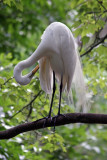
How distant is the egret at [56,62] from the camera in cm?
189

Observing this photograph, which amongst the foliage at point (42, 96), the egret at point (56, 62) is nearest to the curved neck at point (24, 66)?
the egret at point (56, 62)

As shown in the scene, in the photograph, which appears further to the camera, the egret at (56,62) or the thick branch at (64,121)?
the egret at (56,62)

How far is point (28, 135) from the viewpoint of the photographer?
8.20 feet

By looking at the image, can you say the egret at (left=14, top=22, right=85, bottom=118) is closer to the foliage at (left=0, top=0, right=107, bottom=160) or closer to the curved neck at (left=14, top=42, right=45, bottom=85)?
the curved neck at (left=14, top=42, right=45, bottom=85)

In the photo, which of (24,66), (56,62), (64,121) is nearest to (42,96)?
(56,62)

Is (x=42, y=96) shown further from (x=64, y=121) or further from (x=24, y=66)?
(x=64, y=121)

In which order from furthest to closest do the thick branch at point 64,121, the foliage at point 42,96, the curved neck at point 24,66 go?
the foliage at point 42,96 < the curved neck at point 24,66 < the thick branch at point 64,121

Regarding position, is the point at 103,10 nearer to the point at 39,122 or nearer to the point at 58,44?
the point at 58,44

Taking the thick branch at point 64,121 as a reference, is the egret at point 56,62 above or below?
above

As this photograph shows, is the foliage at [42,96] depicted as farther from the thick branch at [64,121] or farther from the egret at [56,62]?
the thick branch at [64,121]

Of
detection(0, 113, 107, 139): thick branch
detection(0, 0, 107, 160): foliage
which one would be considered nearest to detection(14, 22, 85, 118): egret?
detection(0, 0, 107, 160): foliage

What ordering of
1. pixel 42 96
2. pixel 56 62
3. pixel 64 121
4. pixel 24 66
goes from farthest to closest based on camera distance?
pixel 42 96
pixel 56 62
pixel 24 66
pixel 64 121

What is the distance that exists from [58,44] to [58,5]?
2476 millimetres

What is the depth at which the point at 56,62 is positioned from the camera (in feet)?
6.79
